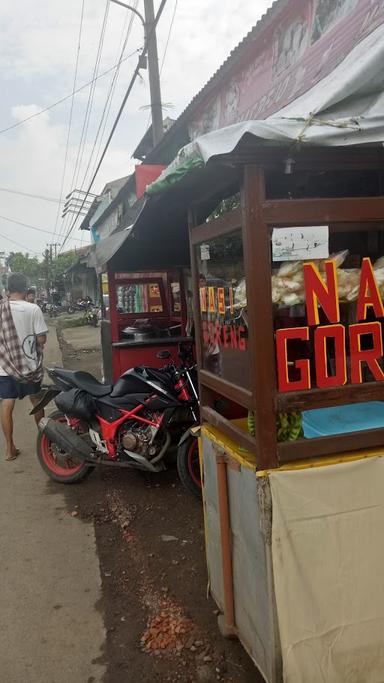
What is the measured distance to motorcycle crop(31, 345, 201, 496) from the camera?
3994 mm

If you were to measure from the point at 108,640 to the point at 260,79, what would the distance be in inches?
199

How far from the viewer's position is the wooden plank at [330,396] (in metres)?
1.95

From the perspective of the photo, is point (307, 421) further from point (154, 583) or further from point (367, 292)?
point (154, 583)

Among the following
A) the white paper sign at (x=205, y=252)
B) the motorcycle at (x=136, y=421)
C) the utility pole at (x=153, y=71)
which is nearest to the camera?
the white paper sign at (x=205, y=252)

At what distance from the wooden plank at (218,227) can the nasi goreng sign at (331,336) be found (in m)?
0.33

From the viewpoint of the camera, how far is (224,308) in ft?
7.70

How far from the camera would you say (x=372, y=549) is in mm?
2012

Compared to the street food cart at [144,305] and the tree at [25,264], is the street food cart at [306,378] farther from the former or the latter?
the tree at [25,264]

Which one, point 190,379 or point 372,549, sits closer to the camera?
point 372,549

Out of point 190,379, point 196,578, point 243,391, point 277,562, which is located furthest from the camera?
point 190,379

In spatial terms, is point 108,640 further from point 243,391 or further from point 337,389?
point 337,389

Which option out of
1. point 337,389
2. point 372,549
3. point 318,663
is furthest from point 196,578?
point 337,389

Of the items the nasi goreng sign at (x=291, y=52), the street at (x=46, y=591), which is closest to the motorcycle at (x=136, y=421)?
the street at (x=46, y=591)

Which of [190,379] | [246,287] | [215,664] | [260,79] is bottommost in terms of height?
[215,664]
